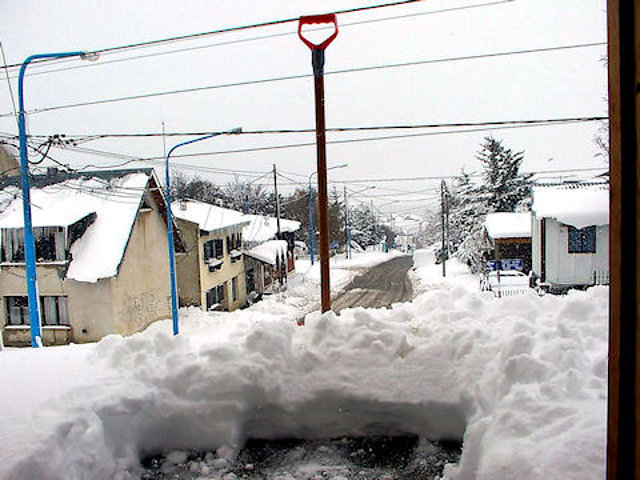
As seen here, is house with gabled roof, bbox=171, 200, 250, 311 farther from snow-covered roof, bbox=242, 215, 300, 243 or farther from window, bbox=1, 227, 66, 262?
window, bbox=1, 227, 66, 262

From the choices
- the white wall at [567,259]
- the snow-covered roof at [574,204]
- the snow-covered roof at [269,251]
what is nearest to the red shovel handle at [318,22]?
the snow-covered roof at [574,204]

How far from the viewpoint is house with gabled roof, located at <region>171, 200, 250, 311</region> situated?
23.3 m

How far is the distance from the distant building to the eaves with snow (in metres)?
18.6

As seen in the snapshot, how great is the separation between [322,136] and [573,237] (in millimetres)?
16522

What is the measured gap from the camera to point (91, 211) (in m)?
18.4

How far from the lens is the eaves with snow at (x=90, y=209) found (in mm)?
17188

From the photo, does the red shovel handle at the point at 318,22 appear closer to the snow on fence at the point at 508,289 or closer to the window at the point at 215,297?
the snow on fence at the point at 508,289

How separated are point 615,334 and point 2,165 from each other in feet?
90.3

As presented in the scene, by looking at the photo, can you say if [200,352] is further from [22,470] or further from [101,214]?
[101,214]

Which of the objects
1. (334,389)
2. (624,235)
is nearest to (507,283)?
(334,389)

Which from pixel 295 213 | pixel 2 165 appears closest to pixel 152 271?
pixel 2 165

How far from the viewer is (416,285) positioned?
32.0m

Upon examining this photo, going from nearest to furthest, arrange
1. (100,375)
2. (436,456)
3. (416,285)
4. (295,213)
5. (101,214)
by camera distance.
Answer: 1. (436,456)
2. (100,375)
3. (101,214)
4. (416,285)
5. (295,213)

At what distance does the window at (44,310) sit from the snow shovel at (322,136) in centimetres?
1408
